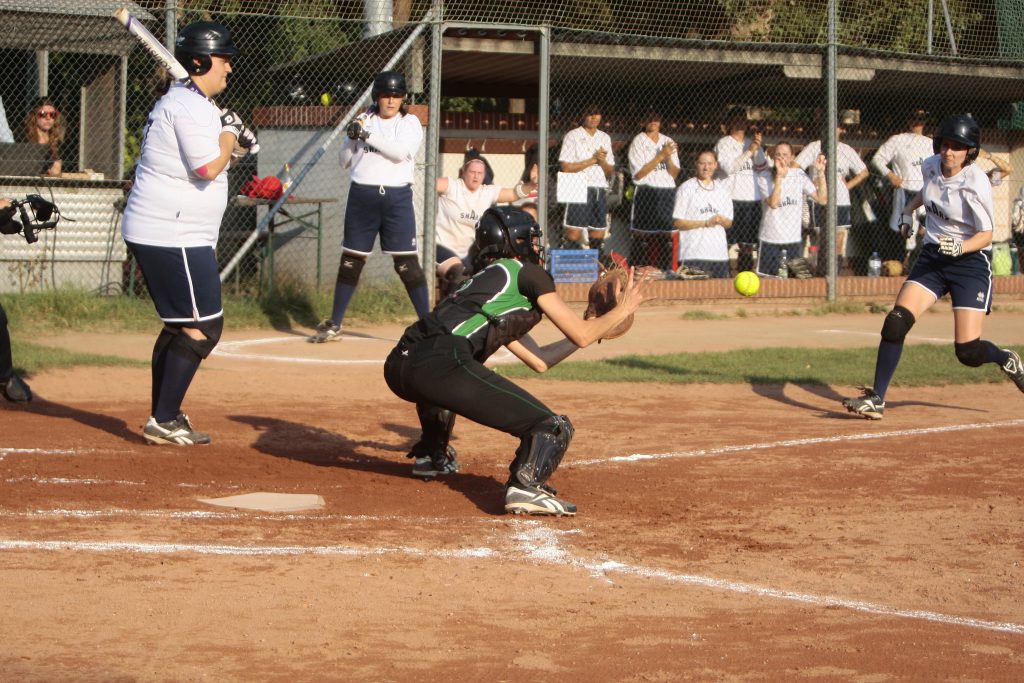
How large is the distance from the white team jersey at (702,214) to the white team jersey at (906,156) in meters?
2.76

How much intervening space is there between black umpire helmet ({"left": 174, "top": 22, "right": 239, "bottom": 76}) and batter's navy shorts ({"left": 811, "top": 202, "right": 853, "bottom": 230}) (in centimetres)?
1032

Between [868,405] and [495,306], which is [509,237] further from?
[868,405]

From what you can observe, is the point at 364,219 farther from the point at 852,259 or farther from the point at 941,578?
the point at 852,259

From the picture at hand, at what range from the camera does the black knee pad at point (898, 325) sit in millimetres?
8898

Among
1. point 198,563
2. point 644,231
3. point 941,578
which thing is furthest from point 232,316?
point 941,578

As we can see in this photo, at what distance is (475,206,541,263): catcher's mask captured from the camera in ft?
20.1

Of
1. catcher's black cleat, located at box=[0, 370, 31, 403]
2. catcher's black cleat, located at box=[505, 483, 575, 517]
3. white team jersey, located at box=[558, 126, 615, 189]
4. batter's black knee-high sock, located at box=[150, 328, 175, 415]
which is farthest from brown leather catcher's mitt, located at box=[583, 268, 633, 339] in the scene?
white team jersey, located at box=[558, 126, 615, 189]

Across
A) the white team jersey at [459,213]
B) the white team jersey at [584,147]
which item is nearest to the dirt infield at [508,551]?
the white team jersey at [459,213]

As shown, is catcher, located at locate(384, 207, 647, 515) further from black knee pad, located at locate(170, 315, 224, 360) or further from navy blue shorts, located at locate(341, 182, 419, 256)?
navy blue shorts, located at locate(341, 182, 419, 256)

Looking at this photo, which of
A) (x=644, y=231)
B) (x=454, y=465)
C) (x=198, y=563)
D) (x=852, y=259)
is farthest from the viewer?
(x=852, y=259)

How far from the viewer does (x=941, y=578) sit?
203 inches

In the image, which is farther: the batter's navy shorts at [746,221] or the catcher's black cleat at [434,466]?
the batter's navy shorts at [746,221]

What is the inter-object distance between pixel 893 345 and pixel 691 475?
2577mm

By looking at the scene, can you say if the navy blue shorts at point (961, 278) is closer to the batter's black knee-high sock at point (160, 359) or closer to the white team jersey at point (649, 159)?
the batter's black knee-high sock at point (160, 359)
